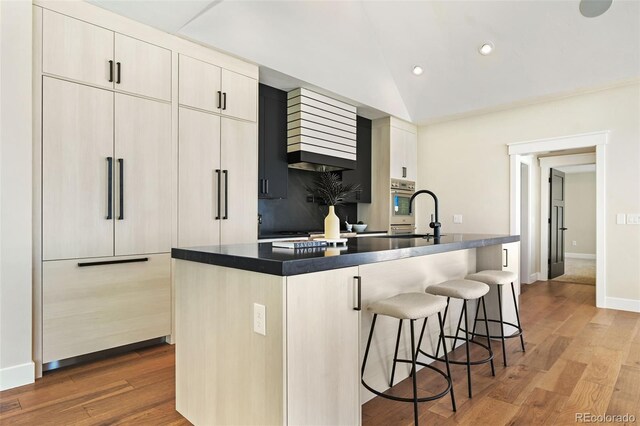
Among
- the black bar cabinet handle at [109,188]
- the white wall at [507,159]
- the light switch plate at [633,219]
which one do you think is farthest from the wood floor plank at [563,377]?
the black bar cabinet handle at [109,188]

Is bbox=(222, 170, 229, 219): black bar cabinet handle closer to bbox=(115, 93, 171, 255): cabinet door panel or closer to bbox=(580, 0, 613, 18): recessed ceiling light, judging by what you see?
bbox=(115, 93, 171, 255): cabinet door panel

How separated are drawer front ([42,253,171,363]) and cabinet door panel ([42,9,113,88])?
1333mm

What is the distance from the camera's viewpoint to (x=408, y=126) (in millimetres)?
6055

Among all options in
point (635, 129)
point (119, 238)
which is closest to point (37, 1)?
point (119, 238)

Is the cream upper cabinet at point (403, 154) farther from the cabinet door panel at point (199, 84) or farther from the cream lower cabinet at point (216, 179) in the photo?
the cabinet door panel at point (199, 84)

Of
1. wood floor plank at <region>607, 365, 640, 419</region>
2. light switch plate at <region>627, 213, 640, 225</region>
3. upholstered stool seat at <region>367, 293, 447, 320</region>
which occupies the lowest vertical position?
wood floor plank at <region>607, 365, 640, 419</region>

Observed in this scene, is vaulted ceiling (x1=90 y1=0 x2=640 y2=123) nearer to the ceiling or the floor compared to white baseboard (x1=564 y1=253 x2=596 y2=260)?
nearer to the ceiling

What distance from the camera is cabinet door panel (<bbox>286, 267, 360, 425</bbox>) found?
1.43m

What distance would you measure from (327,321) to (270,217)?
3.17 m

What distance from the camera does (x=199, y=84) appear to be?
3.31 m

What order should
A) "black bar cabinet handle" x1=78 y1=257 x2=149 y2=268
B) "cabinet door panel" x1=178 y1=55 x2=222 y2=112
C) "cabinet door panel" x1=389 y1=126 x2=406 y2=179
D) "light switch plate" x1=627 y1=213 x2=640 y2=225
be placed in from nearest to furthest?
"black bar cabinet handle" x1=78 y1=257 x2=149 y2=268
"cabinet door panel" x1=178 y1=55 x2=222 y2=112
"light switch plate" x1=627 y1=213 x2=640 y2=225
"cabinet door panel" x1=389 y1=126 x2=406 y2=179

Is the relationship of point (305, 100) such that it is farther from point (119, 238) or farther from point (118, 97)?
point (119, 238)

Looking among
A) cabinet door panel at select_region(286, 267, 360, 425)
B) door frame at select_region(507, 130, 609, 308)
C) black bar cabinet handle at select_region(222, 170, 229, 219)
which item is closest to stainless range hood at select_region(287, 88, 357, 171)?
black bar cabinet handle at select_region(222, 170, 229, 219)

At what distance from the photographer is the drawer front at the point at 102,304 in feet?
8.36
